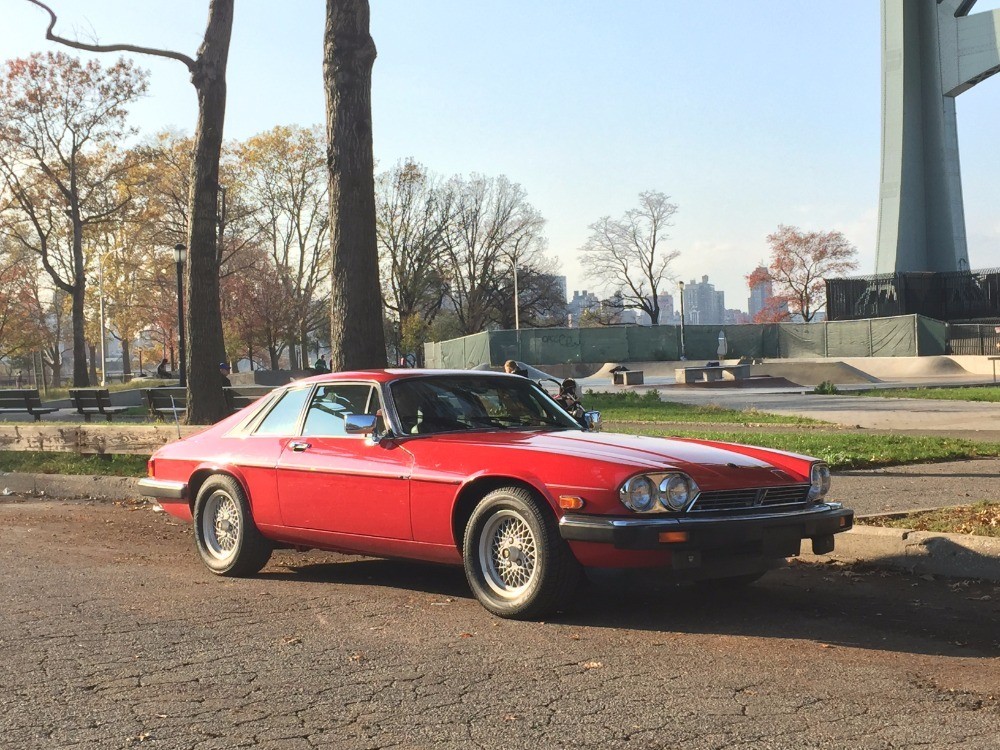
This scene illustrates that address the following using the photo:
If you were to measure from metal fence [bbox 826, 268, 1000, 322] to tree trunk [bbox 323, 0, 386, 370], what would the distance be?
44706 millimetres

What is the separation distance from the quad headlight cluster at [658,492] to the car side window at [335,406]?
2071 mm

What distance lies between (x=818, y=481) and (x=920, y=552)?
1286mm

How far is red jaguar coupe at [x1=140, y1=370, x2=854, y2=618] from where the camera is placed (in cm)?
547

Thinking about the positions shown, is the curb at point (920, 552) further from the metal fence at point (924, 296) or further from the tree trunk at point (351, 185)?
the metal fence at point (924, 296)

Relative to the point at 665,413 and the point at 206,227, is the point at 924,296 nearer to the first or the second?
the point at 665,413

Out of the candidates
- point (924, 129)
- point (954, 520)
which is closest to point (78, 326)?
point (924, 129)

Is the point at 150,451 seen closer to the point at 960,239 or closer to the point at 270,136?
the point at 270,136

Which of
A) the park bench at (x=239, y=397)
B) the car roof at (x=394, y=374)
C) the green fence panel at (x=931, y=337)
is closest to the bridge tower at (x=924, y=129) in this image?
the green fence panel at (x=931, y=337)

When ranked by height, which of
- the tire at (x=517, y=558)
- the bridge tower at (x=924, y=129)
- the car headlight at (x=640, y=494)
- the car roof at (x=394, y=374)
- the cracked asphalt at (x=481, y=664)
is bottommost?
the cracked asphalt at (x=481, y=664)

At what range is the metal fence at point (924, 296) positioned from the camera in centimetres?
5175

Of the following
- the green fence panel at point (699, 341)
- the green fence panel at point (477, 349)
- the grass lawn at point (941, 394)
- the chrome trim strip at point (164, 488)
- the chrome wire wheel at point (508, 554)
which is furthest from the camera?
the green fence panel at point (699, 341)

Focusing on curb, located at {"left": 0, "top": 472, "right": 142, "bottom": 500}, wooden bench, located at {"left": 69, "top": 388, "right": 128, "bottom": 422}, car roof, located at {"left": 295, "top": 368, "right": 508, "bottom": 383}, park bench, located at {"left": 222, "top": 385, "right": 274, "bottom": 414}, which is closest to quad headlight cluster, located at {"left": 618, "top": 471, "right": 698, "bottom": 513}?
car roof, located at {"left": 295, "top": 368, "right": 508, "bottom": 383}

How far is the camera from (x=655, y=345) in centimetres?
5594

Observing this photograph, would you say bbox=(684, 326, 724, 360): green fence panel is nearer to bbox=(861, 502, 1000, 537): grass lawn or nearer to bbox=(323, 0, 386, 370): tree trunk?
bbox=(323, 0, 386, 370): tree trunk
